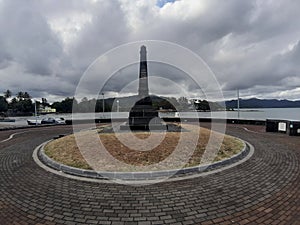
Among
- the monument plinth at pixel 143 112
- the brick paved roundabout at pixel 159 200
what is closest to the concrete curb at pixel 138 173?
the brick paved roundabout at pixel 159 200

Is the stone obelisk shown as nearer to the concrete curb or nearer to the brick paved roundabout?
the concrete curb

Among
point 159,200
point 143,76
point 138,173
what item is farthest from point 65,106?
point 159,200

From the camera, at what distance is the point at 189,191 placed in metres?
5.06

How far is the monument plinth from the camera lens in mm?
13891

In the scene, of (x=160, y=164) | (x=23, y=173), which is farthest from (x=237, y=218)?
(x=23, y=173)

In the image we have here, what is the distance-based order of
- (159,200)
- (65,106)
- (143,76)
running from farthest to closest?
(65,106), (143,76), (159,200)

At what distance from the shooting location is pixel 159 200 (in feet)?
15.2

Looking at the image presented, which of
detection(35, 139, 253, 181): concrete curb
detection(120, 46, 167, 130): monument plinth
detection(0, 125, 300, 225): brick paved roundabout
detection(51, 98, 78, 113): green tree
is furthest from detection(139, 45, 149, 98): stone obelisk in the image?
detection(51, 98, 78, 113): green tree

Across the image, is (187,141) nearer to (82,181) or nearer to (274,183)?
(274,183)

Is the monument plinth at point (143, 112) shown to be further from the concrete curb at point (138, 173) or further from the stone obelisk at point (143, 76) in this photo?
the concrete curb at point (138, 173)

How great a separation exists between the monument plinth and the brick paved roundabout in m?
7.72

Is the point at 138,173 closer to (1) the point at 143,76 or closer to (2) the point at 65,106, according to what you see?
(1) the point at 143,76

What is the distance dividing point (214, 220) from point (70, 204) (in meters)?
3.02

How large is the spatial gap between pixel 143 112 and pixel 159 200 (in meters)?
10.00
